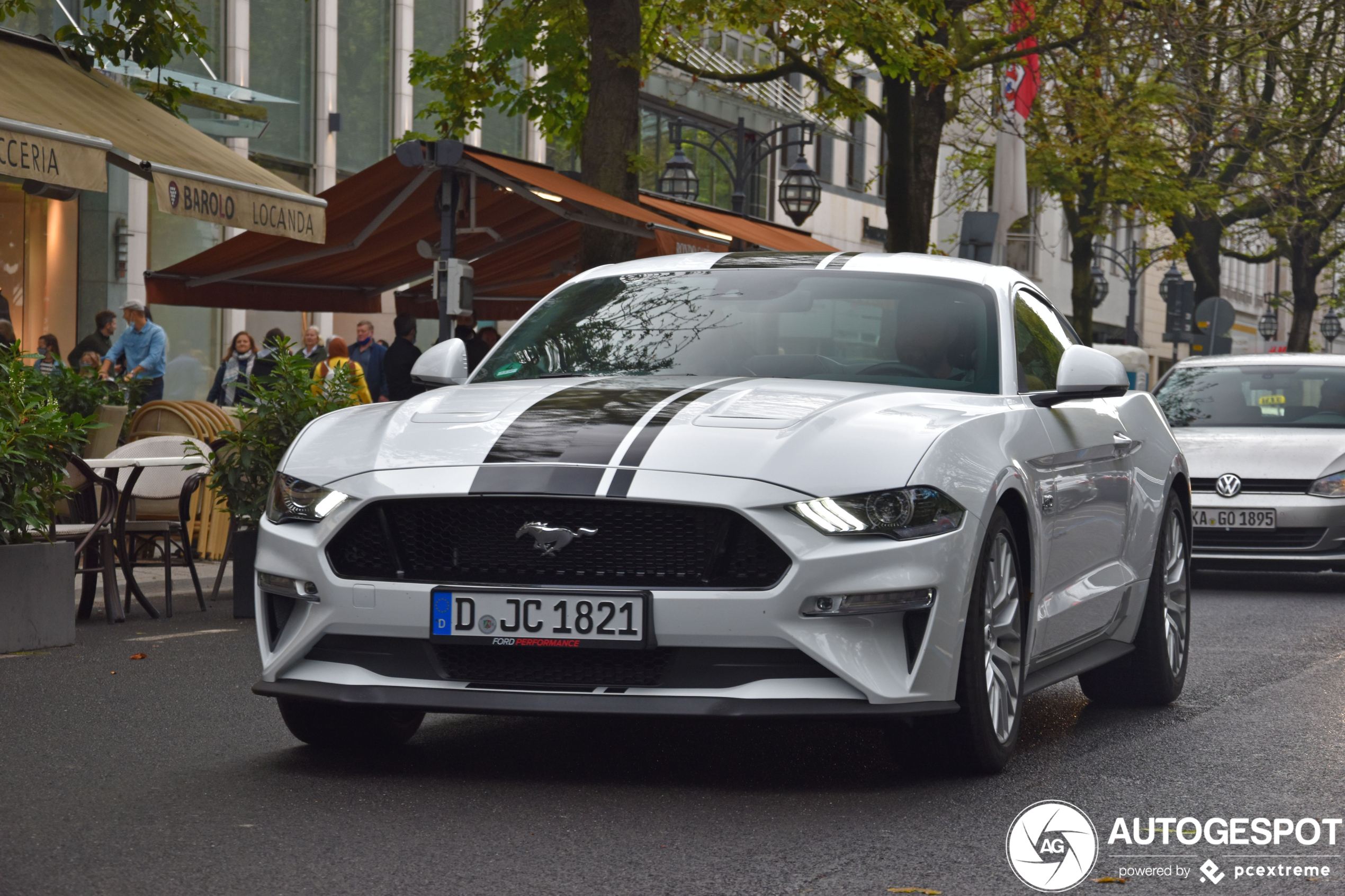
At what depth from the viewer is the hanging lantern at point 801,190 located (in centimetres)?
2425

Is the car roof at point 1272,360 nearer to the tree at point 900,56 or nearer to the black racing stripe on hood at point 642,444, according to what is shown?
the tree at point 900,56

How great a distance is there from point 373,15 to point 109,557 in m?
20.9

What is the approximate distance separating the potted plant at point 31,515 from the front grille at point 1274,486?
7.55 metres

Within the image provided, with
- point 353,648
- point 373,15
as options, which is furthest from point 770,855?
point 373,15

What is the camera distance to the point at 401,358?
60.8 ft

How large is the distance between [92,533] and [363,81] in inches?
818

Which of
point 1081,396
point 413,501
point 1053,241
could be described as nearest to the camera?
point 413,501

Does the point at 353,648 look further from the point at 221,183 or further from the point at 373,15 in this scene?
the point at 373,15

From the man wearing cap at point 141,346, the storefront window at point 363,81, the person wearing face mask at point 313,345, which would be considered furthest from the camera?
the storefront window at point 363,81

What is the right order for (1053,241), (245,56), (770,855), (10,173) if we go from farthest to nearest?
(1053,241) < (245,56) < (10,173) < (770,855)

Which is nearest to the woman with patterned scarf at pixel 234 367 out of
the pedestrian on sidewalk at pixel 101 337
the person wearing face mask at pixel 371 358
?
the person wearing face mask at pixel 371 358

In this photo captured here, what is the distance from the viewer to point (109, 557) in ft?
33.0

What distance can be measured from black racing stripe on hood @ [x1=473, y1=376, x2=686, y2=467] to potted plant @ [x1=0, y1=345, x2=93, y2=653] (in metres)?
3.74

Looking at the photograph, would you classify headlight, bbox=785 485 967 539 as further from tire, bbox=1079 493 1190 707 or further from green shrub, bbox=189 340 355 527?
green shrub, bbox=189 340 355 527
